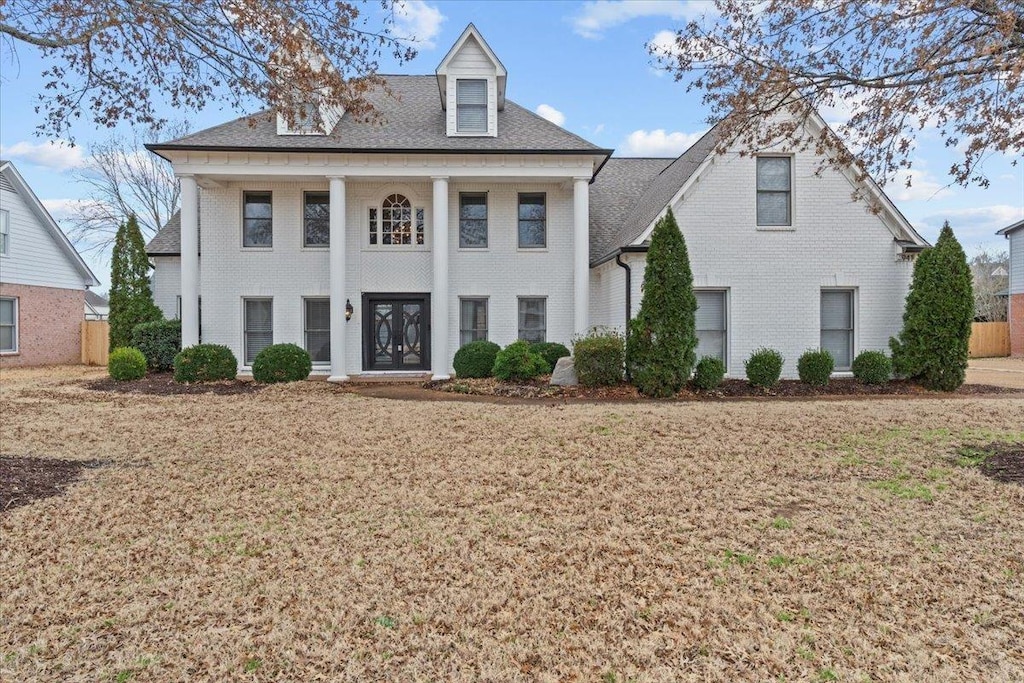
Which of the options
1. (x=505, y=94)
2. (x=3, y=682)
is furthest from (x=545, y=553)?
(x=505, y=94)

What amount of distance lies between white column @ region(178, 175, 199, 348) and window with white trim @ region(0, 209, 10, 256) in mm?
9962

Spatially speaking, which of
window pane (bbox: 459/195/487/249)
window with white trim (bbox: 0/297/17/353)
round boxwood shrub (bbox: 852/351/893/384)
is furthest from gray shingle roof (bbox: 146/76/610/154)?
window with white trim (bbox: 0/297/17/353)

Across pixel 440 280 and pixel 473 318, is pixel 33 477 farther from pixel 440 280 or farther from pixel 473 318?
pixel 473 318

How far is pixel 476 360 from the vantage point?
14531mm

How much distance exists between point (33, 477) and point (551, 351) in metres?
10.3

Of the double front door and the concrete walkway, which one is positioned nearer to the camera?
the concrete walkway

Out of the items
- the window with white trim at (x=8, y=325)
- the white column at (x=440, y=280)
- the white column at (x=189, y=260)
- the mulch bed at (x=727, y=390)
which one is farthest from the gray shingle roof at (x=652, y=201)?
the window with white trim at (x=8, y=325)

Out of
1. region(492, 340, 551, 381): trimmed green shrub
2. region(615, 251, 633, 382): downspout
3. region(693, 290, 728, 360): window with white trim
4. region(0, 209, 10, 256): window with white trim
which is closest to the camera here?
region(492, 340, 551, 381): trimmed green shrub

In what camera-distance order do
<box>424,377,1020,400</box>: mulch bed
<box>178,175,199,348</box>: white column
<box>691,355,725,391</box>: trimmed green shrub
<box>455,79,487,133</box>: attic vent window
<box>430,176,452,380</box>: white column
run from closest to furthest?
<box>424,377,1020,400</box>: mulch bed, <box>691,355,725,391</box>: trimmed green shrub, <box>178,175,199,348</box>: white column, <box>430,176,452,380</box>: white column, <box>455,79,487,133</box>: attic vent window

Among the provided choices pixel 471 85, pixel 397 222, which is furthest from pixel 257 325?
pixel 471 85

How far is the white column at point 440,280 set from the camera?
1516cm

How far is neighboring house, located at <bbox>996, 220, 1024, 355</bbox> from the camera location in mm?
25078

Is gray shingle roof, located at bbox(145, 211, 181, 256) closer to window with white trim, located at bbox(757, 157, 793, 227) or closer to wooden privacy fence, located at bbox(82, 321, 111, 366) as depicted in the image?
wooden privacy fence, located at bbox(82, 321, 111, 366)

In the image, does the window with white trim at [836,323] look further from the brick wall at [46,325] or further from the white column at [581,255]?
the brick wall at [46,325]
